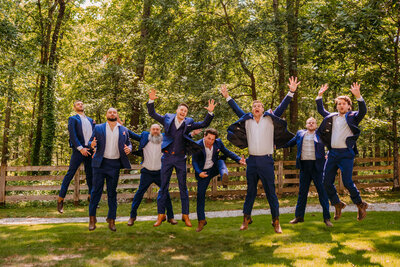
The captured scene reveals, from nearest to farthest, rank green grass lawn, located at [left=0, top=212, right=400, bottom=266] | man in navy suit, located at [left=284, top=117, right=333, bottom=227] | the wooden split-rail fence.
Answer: green grass lawn, located at [left=0, top=212, right=400, bottom=266]
man in navy suit, located at [left=284, top=117, right=333, bottom=227]
the wooden split-rail fence

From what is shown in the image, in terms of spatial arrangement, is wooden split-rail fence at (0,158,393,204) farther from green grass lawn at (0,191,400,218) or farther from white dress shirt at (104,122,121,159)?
white dress shirt at (104,122,121,159)

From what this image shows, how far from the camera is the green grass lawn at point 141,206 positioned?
37.3 feet

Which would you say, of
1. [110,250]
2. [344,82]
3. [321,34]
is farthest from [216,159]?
[344,82]

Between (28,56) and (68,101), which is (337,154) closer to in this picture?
(28,56)

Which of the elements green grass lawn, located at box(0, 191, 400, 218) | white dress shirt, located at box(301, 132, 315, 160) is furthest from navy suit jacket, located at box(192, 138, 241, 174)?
green grass lawn, located at box(0, 191, 400, 218)

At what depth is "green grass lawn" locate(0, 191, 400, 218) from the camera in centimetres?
1136

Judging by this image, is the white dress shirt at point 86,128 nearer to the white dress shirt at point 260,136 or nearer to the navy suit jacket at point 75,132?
the navy suit jacket at point 75,132

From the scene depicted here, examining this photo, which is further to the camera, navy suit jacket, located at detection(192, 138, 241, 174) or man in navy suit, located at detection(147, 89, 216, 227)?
navy suit jacket, located at detection(192, 138, 241, 174)

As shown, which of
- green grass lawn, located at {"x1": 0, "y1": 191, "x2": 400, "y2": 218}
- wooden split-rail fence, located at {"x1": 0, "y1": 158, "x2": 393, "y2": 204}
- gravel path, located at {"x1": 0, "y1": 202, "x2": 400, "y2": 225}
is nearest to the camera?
gravel path, located at {"x1": 0, "y1": 202, "x2": 400, "y2": 225}

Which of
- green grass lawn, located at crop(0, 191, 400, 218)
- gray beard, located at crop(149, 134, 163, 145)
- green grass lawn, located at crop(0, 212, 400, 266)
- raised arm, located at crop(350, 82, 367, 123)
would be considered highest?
raised arm, located at crop(350, 82, 367, 123)

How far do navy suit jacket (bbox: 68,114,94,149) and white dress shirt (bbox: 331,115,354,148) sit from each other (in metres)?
4.79

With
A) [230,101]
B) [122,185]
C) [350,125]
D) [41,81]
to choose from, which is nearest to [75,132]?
[230,101]

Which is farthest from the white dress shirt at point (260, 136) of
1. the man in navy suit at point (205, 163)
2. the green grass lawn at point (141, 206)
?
the green grass lawn at point (141, 206)

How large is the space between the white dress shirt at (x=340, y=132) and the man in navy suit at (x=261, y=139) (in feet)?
2.59
